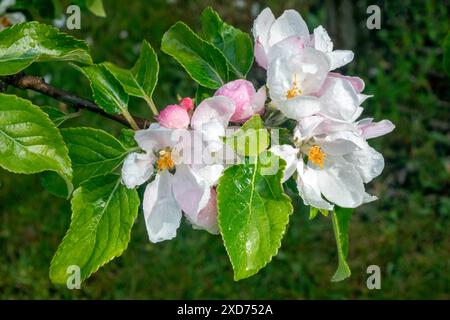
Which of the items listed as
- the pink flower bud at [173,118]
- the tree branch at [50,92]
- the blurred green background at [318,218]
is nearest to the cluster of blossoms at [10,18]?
the tree branch at [50,92]

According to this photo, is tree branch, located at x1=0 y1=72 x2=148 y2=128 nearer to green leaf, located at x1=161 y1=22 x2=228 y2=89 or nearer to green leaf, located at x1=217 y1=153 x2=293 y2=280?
green leaf, located at x1=161 y1=22 x2=228 y2=89

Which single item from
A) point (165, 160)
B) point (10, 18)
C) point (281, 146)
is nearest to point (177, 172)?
point (165, 160)

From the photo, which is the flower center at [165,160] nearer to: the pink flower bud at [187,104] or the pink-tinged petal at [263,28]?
the pink flower bud at [187,104]

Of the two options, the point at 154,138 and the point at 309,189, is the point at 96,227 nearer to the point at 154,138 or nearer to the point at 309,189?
the point at 154,138

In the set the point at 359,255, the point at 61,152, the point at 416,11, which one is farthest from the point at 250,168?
the point at 416,11

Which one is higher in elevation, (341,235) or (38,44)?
(38,44)

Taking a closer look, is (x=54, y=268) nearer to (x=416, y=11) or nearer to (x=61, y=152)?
(x=61, y=152)

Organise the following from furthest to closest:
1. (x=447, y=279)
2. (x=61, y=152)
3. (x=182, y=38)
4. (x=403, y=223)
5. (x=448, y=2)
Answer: (x=448, y=2), (x=403, y=223), (x=447, y=279), (x=182, y=38), (x=61, y=152)
